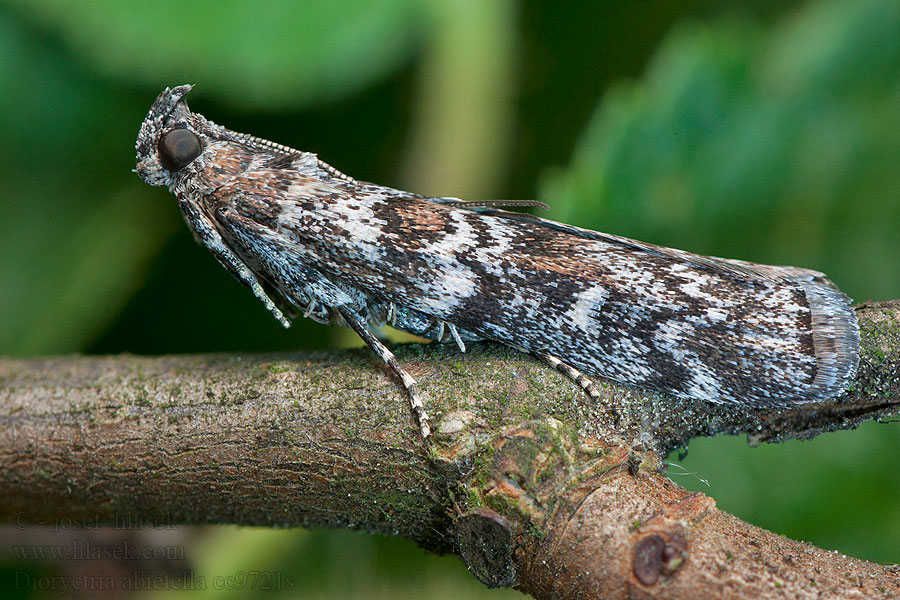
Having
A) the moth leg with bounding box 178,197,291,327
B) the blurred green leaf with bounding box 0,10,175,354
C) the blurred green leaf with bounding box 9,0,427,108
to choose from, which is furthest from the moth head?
the blurred green leaf with bounding box 0,10,175,354

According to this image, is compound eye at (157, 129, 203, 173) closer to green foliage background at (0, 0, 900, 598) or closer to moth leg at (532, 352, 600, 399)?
green foliage background at (0, 0, 900, 598)

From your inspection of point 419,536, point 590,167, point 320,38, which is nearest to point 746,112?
point 590,167

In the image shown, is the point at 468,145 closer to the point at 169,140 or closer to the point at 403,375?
the point at 169,140

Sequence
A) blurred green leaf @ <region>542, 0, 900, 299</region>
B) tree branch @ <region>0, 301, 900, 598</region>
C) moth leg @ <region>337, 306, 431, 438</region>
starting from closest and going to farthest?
tree branch @ <region>0, 301, 900, 598</region>, moth leg @ <region>337, 306, 431, 438</region>, blurred green leaf @ <region>542, 0, 900, 299</region>

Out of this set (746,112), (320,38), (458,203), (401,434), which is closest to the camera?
(401,434)

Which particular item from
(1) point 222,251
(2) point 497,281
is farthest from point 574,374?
(1) point 222,251

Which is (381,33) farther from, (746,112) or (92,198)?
(92,198)

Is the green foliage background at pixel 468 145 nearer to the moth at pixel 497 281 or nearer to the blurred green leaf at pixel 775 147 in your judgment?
the blurred green leaf at pixel 775 147
